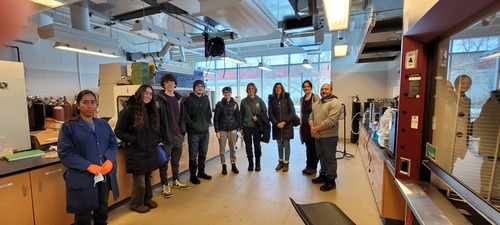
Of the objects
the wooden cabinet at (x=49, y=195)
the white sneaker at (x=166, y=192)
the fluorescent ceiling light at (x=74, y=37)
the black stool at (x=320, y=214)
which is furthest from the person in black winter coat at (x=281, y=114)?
the wooden cabinet at (x=49, y=195)

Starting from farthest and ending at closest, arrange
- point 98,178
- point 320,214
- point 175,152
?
1. point 175,152
2. point 98,178
3. point 320,214

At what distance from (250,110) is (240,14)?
5.64ft

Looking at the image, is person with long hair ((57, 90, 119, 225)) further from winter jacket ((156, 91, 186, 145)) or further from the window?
the window

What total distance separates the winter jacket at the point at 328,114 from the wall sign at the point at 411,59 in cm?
129

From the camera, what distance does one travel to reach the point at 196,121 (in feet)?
11.1

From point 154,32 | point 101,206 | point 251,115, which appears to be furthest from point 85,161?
point 251,115

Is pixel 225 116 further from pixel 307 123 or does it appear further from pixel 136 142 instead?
pixel 136 142

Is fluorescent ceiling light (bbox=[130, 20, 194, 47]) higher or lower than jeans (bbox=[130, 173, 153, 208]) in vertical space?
higher

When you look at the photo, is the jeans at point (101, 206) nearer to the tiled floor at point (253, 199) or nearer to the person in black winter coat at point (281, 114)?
the tiled floor at point (253, 199)

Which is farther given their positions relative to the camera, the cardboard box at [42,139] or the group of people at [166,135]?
the cardboard box at [42,139]

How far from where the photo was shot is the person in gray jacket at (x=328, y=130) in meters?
3.04

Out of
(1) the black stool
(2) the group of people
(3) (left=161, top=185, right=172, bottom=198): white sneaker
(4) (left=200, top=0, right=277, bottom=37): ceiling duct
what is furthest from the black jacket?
(1) the black stool

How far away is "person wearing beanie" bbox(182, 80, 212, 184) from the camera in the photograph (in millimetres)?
3383

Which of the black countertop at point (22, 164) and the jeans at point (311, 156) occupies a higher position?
the black countertop at point (22, 164)
